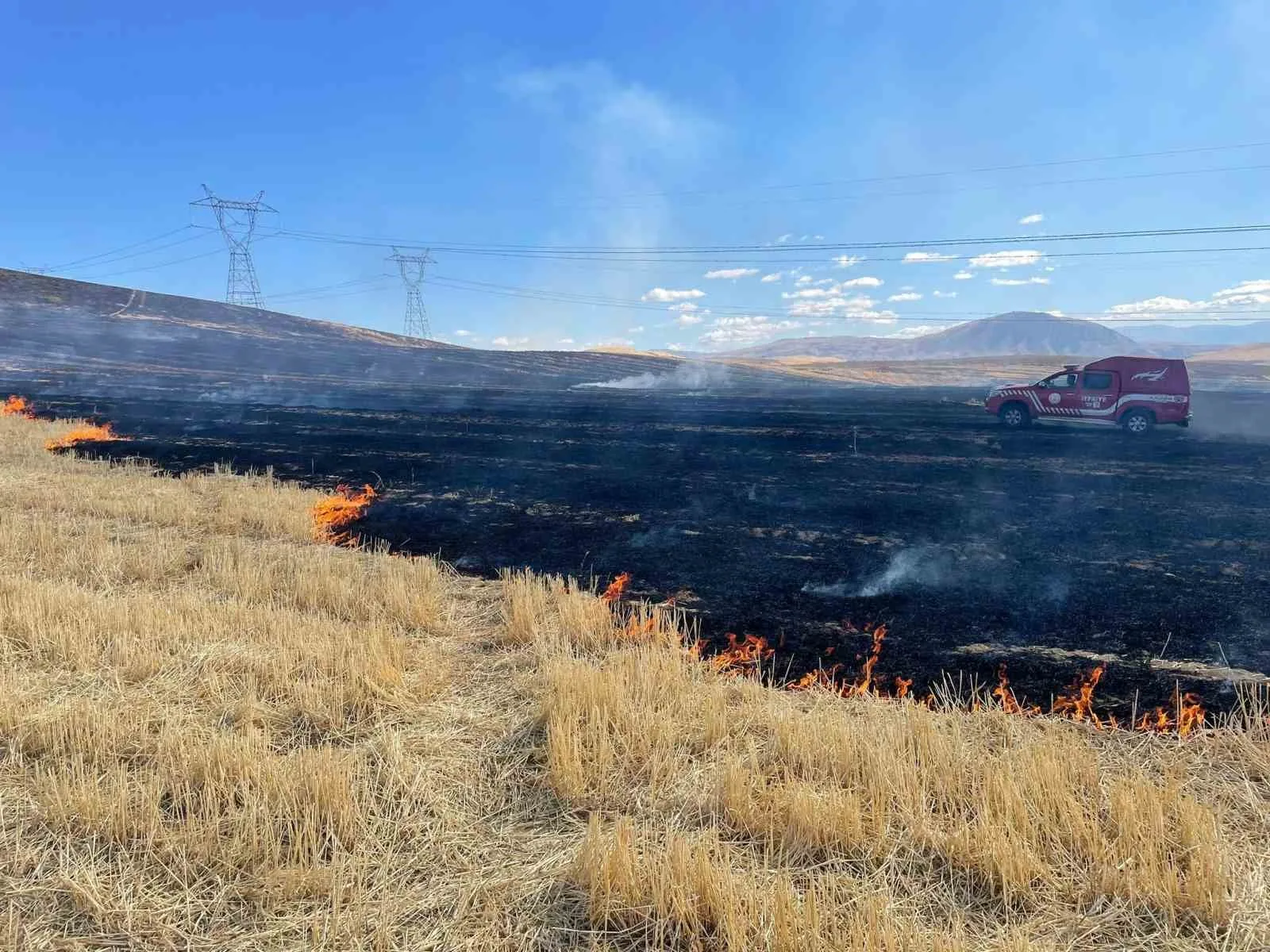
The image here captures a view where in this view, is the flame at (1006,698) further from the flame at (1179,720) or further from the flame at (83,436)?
the flame at (83,436)

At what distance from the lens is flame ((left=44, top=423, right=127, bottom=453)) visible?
17484 millimetres

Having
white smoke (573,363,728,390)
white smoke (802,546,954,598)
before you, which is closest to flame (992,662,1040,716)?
white smoke (802,546,954,598)

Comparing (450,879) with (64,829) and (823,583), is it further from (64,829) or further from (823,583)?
(823,583)

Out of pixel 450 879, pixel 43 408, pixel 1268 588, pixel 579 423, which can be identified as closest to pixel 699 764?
pixel 450 879

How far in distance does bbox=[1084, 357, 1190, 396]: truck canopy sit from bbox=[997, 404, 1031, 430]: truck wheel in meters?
2.40

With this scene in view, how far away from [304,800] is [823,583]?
251 inches

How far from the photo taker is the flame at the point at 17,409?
22975mm

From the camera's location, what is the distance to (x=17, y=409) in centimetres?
2514

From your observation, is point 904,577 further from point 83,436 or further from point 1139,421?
point 83,436

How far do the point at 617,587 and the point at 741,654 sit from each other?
7.92 feet

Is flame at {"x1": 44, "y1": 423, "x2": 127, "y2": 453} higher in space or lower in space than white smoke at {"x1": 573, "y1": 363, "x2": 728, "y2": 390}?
lower

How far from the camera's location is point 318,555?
8555 millimetres

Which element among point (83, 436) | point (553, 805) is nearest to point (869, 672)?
point (553, 805)

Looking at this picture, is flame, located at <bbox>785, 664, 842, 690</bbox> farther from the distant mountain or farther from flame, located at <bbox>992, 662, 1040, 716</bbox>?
the distant mountain
